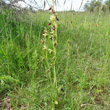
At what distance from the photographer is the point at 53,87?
1.13 meters

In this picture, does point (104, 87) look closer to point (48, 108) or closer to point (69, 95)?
point (69, 95)

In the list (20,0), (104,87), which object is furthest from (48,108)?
(20,0)

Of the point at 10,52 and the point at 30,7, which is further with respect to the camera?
the point at 30,7

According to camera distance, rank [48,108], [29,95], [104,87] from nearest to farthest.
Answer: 1. [48,108]
2. [29,95]
3. [104,87]

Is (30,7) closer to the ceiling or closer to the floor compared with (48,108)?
closer to the ceiling

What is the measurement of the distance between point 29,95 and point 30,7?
2.23 m

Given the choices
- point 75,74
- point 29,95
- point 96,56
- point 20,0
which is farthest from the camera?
point 20,0

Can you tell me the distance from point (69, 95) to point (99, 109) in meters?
0.31

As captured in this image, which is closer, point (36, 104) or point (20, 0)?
point (36, 104)

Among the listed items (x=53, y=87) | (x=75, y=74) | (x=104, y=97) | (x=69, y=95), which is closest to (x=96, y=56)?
(x=75, y=74)

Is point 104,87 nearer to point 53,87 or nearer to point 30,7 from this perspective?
point 53,87

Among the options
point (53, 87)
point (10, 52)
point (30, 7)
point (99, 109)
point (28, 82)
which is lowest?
point (99, 109)

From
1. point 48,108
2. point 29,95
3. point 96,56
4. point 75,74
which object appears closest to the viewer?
point 48,108

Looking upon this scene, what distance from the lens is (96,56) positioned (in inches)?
94.0
